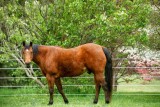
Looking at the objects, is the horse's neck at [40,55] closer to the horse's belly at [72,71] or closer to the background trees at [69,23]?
the horse's belly at [72,71]

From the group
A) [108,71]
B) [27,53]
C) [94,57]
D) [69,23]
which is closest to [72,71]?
[94,57]

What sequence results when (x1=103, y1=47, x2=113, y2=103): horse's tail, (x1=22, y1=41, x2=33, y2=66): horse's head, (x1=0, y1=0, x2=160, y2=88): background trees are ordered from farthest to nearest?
(x1=0, y1=0, x2=160, y2=88): background trees
(x1=103, y1=47, x2=113, y2=103): horse's tail
(x1=22, y1=41, x2=33, y2=66): horse's head

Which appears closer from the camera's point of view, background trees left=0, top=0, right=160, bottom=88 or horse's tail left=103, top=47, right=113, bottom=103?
horse's tail left=103, top=47, right=113, bottom=103

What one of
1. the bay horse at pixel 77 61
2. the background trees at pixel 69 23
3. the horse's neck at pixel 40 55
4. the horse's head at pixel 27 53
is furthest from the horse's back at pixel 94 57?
the background trees at pixel 69 23

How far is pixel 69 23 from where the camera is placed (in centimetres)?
900

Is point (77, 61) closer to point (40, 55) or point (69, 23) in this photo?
point (40, 55)

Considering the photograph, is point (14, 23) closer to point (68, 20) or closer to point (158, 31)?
point (68, 20)

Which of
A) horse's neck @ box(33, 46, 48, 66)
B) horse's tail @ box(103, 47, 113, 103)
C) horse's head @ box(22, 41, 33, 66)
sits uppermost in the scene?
horse's head @ box(22, 41, 33, 66)

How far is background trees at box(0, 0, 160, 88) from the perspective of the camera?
8.81 meters

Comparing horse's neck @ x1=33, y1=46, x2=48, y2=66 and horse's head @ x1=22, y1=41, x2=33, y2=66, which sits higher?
horse's head @ x1=22, y1=41, x2=33, y2=66

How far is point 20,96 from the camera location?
9922 millimetres

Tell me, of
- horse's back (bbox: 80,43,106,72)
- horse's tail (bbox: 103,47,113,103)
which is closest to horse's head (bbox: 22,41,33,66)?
horse's back (bbox: 80,43,106,72)

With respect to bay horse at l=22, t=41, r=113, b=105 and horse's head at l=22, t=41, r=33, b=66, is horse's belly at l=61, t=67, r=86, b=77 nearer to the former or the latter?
bay horse at l=22, t=41, r=113, b=105

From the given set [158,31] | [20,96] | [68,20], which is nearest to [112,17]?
[68,20]
